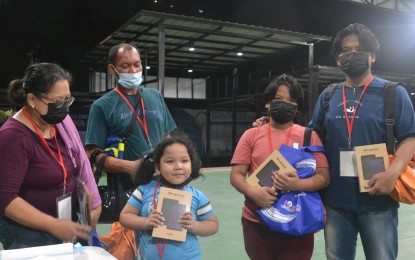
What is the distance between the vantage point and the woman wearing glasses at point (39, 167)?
5.51 feet

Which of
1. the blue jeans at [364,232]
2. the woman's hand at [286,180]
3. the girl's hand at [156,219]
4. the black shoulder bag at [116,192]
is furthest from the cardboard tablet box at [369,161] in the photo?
the black shoulder bag at [116,192]

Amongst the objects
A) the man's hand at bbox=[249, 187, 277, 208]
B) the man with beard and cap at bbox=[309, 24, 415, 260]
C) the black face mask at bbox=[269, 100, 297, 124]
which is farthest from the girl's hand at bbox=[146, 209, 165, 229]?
the man with beard and cap at bbox=[309, 24, 415, 260]

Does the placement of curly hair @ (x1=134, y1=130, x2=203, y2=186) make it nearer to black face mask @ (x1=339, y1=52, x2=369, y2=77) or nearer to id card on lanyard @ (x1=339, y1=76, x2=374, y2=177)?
id card on lanyard @ (x1=339, y1=76, x2=374, y2=177)

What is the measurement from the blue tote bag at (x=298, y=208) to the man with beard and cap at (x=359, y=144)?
134 mm

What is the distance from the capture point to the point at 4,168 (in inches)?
65.9

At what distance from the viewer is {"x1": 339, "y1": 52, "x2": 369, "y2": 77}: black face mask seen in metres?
2.08

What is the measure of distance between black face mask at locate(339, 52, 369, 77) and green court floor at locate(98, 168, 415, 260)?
83.9 inches

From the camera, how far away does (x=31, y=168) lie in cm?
176

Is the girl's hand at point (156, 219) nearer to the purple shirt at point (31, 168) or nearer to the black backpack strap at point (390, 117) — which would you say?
the purple shirt at point (31, 168)

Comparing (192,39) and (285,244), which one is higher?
(192,39)

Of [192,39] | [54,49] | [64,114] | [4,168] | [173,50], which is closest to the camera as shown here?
[4,168]

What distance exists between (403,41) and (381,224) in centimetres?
1674

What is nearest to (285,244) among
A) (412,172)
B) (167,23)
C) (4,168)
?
(412,172)

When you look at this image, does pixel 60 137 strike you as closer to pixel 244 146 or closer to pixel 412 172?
pixel 244 146
